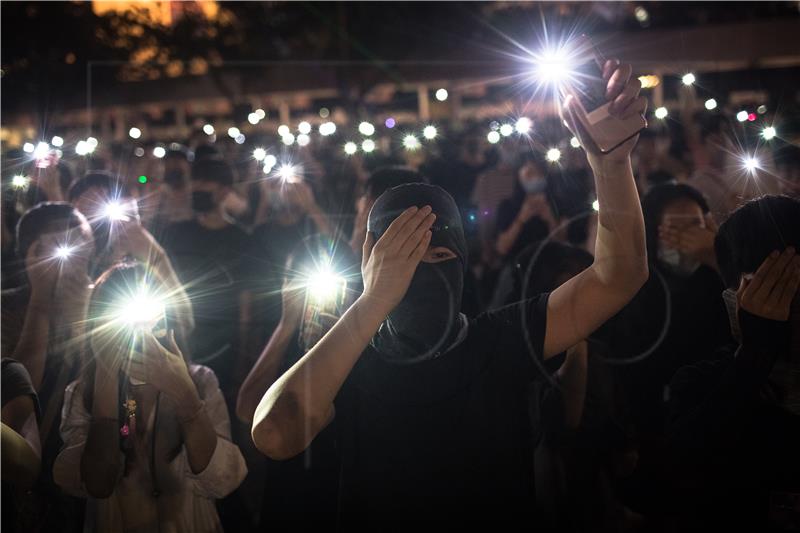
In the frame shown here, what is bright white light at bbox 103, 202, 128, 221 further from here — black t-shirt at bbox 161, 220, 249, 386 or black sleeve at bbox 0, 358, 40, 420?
black sleeve at bbox 0, 358, 40, 420

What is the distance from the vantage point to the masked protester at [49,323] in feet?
8.60

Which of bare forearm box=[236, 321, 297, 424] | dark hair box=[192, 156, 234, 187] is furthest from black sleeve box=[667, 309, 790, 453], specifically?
dark hair box=[192, 156, 234, 187]

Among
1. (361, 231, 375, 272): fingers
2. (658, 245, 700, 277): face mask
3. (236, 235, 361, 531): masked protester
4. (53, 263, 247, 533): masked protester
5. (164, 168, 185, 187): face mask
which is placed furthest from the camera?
(164, 168, 185, 187): face mask

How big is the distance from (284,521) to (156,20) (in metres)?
13.0

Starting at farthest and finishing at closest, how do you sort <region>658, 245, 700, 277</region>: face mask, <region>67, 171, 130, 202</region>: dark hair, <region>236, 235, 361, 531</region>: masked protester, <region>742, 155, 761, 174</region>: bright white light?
1. <region>67, 171, 130, 202</region>: dark hair
2. <region>742, 155, 761, 174</region>: bright white light
3. <region>658, 245, 700, 277</region>: face mask
4. <region>236, 235, 361, 531</region>: masked protester

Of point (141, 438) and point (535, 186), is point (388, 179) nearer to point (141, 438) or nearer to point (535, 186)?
point (141, 438)

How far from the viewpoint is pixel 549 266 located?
3311mm

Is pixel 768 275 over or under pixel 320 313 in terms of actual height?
under

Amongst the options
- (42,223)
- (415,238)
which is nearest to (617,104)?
(415,238)

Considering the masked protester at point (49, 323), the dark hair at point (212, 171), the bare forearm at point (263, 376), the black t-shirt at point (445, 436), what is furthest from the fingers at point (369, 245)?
the dark hair at point (212, 171)

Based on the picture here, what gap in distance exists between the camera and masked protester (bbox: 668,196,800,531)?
210 cm

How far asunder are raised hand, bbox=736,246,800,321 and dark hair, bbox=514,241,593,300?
111 cm

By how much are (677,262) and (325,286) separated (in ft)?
5.59

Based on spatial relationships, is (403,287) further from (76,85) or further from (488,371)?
(76,85)
